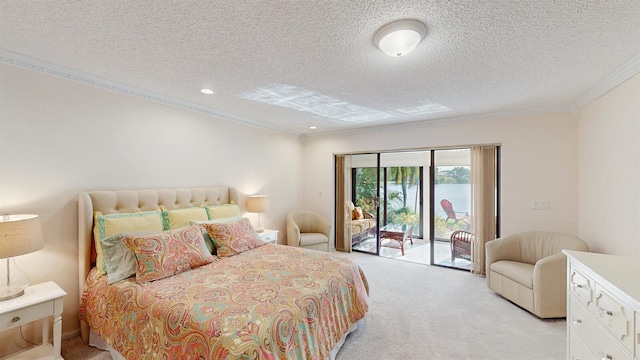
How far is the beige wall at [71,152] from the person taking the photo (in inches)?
87.0

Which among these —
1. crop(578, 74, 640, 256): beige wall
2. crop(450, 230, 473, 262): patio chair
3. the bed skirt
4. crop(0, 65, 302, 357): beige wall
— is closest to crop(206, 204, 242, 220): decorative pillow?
crop(0, 65, 302, 357): beige wall

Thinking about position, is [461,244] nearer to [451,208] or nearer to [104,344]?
[451,208]

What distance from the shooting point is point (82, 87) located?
259 cm

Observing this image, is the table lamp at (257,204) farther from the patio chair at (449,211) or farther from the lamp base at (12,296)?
the patio chair at (449,211)

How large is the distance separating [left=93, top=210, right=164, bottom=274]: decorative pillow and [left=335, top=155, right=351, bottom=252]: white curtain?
11.4ft

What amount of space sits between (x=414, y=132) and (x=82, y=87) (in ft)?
14.6

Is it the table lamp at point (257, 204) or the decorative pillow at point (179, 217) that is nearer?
the decorative pillow at point (179, 217)

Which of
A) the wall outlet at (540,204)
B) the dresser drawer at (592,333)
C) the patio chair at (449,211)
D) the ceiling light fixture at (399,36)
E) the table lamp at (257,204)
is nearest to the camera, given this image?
the dresser drawer at (592,333)

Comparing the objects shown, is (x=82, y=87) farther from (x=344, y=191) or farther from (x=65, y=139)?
(x=344, y=191)

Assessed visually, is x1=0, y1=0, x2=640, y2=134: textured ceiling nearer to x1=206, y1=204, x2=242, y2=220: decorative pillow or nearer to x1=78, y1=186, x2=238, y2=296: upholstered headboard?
x1=78, y1=186, x2=238, y2=296: upholstered headboard

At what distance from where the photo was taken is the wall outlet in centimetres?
364

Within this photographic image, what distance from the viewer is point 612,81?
8.34 feet

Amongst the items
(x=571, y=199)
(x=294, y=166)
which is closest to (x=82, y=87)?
(x=294, y=166)

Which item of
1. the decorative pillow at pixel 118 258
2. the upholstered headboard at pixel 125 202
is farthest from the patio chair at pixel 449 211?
the decorative pillow at pixel 118 258
